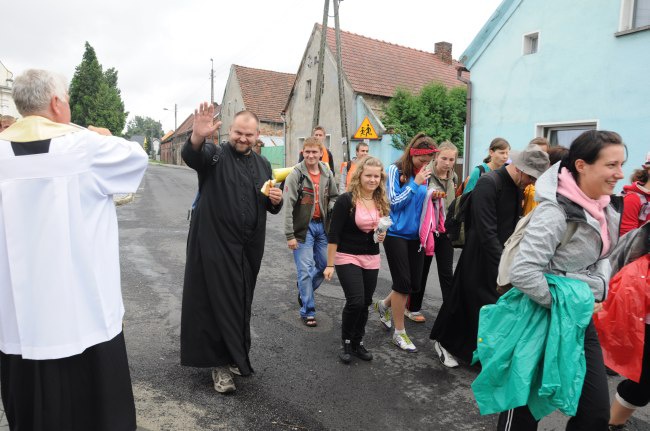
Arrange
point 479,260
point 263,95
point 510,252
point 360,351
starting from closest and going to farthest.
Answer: point 510,252 < point 479,260 < point 360,351 < point 263,95

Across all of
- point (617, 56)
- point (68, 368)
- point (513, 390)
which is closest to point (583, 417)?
point (513, 390)

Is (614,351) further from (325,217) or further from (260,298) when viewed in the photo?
(260,298)

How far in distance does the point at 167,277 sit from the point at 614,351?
17.9ft

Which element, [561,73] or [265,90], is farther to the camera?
[265,90]

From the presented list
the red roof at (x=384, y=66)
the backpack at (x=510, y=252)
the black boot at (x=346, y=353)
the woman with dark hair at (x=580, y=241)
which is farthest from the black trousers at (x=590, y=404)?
the red roof at (x=384, y=66)

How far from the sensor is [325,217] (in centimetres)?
505

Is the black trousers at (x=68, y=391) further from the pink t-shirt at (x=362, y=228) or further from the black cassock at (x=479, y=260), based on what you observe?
the black cassock at (x=479, y=260)

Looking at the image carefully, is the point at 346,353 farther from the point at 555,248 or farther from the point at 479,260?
the point at 555,248

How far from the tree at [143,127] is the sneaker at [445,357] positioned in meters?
125

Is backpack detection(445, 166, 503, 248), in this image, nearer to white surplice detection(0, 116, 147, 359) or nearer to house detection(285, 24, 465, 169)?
white surplice detection(0, 116, 147, 359)

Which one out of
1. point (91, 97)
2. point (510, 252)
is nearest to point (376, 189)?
point (510, 252)

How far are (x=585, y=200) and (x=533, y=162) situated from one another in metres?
0.99

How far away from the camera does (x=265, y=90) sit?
34844 mm

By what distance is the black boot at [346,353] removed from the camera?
4074mm
